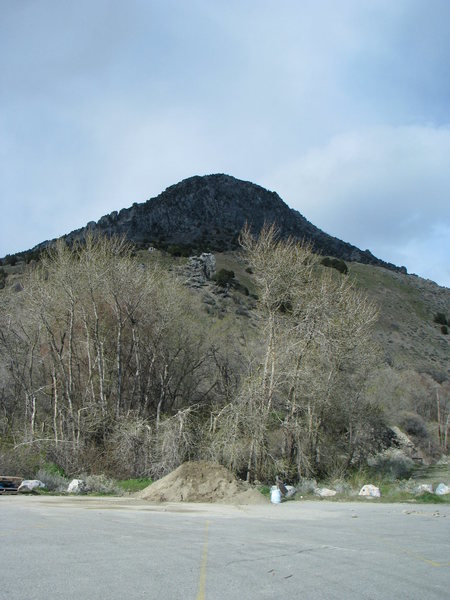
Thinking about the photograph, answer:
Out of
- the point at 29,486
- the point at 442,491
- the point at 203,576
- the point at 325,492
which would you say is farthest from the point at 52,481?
the point at 203,576

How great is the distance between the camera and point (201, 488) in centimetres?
2123

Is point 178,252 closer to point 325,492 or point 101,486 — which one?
point 101,486

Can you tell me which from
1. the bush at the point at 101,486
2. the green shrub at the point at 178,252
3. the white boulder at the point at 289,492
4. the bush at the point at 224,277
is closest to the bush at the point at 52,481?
the bush at the point at 101,486

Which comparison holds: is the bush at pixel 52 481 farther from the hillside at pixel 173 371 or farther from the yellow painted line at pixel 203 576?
the yellow painted line at pixel 203 576

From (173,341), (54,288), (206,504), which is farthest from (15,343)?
(206,504)

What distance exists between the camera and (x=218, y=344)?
35375 mm

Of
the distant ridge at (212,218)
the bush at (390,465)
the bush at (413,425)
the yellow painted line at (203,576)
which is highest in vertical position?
the distant ridge at (212,218)

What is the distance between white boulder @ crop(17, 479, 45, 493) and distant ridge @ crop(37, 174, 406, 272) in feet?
231

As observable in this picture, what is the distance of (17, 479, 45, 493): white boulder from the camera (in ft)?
71.3

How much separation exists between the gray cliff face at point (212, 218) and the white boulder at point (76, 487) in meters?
70.5

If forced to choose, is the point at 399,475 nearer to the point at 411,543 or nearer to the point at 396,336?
the point at 411,543

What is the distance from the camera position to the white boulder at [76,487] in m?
22.2

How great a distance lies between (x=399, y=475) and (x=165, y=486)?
1520 cm

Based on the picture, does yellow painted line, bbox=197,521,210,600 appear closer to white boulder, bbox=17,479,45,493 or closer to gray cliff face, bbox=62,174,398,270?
white boulder, bbox=17,479,45,493
